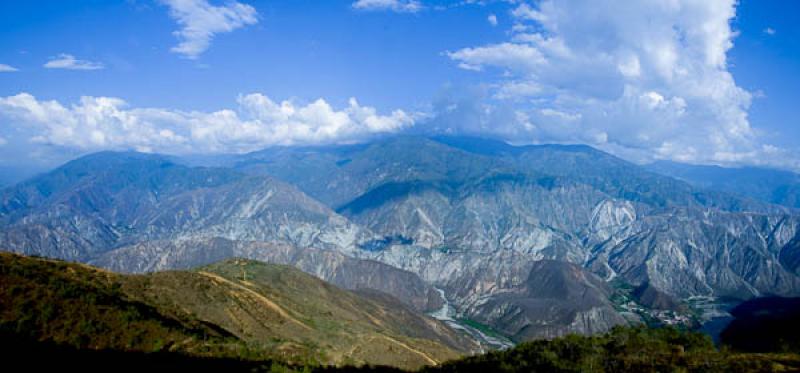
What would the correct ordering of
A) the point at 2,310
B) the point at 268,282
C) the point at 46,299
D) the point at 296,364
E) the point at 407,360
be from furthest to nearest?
the point at 268,282
the point at 407,360
the point at 296,364
the point at 46,299
the point at 2,310

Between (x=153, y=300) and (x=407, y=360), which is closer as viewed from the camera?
(x=153, y=300)

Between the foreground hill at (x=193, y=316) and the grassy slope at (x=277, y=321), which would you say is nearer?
the foreground hill at (x=193, y=316)

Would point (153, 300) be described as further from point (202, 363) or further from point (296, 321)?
point (202, 363)

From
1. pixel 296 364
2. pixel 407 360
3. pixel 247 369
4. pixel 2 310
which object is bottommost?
pixel 407 360

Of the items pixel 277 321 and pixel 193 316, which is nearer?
pixel 193 316

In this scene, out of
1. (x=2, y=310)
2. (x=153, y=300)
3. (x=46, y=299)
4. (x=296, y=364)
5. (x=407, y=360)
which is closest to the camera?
(x=2, y=310)

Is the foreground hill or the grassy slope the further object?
the grassy slope

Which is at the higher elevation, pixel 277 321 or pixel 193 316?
pixel 193 316

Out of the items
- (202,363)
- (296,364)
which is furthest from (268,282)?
(202,363)
